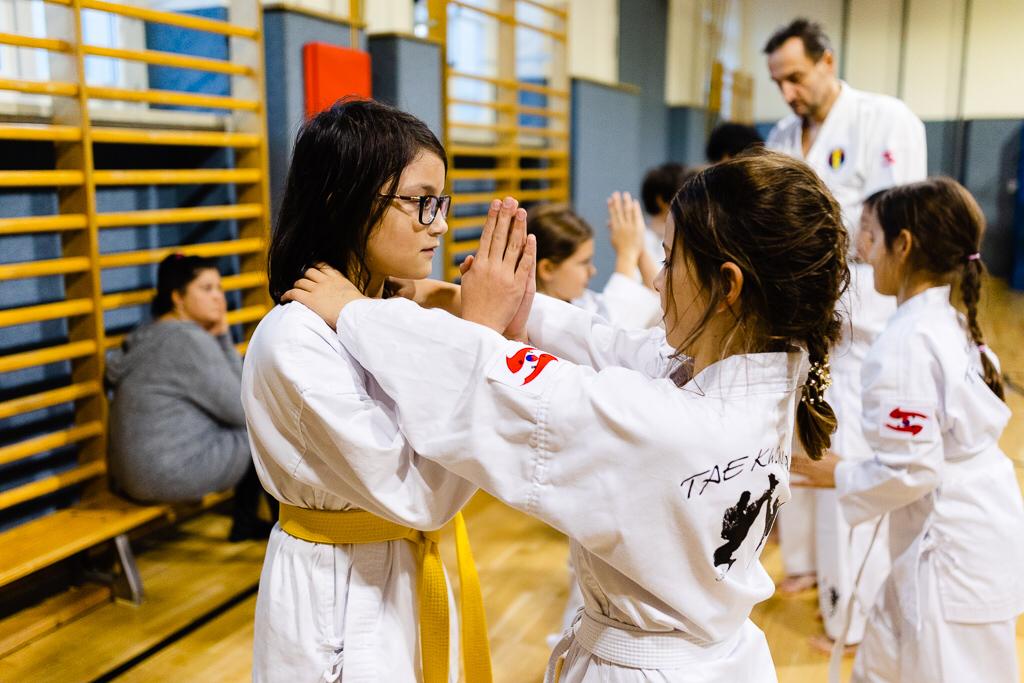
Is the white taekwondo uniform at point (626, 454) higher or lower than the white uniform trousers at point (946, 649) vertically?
higher

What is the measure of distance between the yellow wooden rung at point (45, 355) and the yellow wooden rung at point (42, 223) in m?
0.37

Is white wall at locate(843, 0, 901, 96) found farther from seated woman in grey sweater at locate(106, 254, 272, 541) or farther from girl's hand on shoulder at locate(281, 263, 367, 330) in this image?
girl's hand on shoulder at locate(281, 263, 367, 330)

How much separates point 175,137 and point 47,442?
43.4 inches

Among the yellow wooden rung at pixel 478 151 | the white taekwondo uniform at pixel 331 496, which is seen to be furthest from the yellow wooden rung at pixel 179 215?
the white taekwondo uniform at pixel 331 496

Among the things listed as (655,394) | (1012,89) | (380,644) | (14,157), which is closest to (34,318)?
(14,157)

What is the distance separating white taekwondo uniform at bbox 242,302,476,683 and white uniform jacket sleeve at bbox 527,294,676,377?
345 millimetres

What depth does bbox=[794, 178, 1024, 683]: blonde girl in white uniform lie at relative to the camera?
1.83 m

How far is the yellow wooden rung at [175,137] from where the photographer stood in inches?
111

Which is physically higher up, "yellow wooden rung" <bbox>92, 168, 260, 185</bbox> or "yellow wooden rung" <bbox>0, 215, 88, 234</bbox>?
"yellow wooden rung" <bbox>92, 168, 260, 185</bbox>

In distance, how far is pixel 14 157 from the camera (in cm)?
270

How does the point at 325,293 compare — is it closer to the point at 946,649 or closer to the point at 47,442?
the point at 946,649

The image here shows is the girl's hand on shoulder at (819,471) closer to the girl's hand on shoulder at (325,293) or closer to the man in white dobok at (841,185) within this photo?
the girl's hand on shoulder at (325,293)

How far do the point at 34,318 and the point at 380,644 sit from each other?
1907mm

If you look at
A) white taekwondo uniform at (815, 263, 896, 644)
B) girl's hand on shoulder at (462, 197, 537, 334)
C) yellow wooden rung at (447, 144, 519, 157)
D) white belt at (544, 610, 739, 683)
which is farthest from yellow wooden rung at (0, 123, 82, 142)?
white taekwondo uniform at (815, 263, 896, 644)
